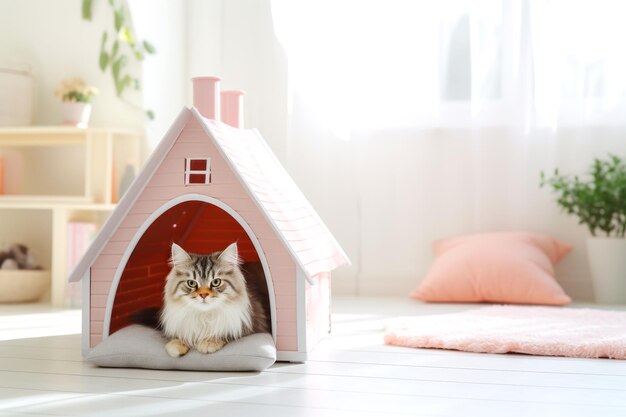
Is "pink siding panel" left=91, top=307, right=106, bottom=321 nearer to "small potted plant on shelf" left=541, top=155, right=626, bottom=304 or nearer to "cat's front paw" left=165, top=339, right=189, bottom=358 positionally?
"cat's front paw" left=165, top=339, right=189, bottom=358

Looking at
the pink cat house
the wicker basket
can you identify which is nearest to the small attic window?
the pink cat house

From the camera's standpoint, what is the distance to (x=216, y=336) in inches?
79.0

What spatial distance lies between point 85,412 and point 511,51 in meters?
2.68

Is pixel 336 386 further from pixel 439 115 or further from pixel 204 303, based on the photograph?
pixel 439 115

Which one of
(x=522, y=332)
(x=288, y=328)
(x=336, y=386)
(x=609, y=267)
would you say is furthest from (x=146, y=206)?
(x=609, y=267)

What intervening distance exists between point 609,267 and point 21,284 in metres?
2.56

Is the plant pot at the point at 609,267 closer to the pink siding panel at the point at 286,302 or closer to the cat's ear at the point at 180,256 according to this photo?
the pink siding panel at the point at 286,302

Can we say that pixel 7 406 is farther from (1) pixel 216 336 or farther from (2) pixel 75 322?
(2) pixel 75 322

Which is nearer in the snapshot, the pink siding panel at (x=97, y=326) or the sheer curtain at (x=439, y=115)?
the pink siding panel at (x=97, y=326)

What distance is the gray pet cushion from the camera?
1.97 meters

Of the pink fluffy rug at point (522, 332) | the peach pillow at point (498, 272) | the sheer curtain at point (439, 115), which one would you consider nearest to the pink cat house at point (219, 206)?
the pink fluffy rug at point (522, 332)

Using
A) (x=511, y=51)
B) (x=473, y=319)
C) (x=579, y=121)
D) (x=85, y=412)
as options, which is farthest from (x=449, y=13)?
(x=85, y=412)

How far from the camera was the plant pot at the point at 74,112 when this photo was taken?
11.6 ft

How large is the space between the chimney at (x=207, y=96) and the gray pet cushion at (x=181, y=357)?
64 cm
